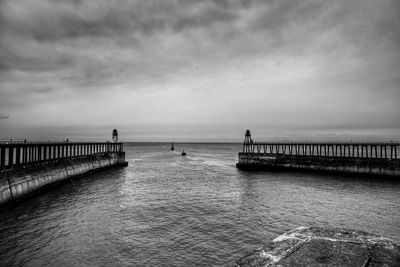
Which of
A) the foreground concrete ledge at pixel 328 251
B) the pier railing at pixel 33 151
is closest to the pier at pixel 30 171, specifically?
the pier railing at pixel 33 151

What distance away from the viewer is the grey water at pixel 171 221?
12539 millimetres

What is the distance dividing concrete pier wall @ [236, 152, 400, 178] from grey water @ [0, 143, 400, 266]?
25.2ft

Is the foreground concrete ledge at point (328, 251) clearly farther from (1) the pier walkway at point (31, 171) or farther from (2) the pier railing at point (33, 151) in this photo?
(1) the pier walkway at point (31, 171)

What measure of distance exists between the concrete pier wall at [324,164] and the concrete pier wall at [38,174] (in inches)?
1243

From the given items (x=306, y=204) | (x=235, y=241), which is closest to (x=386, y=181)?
(x=306, y=204)

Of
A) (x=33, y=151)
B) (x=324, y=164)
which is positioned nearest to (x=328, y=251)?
(x=324, y=164)

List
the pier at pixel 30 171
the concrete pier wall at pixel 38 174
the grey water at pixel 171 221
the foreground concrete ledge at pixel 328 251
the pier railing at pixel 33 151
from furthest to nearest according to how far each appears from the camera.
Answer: the pier railing at pixel 33 151 < the pier at pixel 30 171 < the concrete pier wall at pixel 38 174 < the grey water at pixel 171 221 < the foreground concrete ledge at pixel 328 251

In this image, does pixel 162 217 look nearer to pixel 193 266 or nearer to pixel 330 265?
pixel 193 266

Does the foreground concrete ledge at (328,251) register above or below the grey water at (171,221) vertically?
above

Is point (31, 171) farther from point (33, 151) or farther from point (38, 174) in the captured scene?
point (33, 151)

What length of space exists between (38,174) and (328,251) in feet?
97.5

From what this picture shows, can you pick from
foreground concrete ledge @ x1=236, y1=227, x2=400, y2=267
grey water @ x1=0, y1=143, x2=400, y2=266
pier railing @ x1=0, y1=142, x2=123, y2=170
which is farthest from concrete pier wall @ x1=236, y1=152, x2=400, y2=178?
foreground concrete ledge @ x1=236, y1=227, x2=400, y2=267

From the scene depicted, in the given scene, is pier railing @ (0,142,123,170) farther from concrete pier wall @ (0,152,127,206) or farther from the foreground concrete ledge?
the foreground concrete ledge

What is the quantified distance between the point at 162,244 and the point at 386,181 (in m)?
35.4
